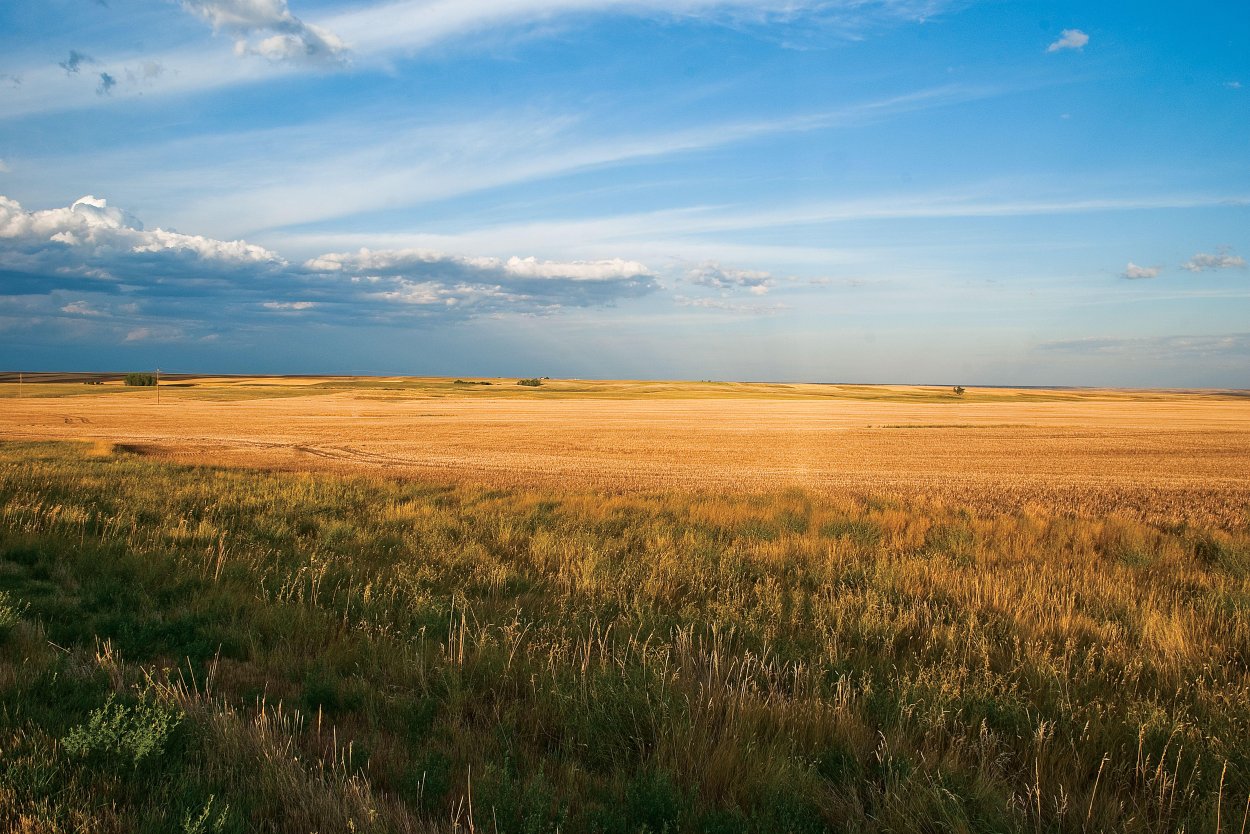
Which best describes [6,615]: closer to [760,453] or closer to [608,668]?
[608,668]

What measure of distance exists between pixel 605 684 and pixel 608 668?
0.94ft

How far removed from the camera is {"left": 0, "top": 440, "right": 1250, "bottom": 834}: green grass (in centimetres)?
387

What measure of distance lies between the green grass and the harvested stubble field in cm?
3

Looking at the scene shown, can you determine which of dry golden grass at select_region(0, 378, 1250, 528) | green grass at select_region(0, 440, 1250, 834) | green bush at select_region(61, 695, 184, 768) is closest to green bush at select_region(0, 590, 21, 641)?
green grass at select_region(0, 440, 1250, 834)

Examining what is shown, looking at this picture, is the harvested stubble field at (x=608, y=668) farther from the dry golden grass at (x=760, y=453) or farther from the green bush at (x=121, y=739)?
the dry golden grass at (x=760, y=453)

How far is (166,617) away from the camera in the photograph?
6.84 metres

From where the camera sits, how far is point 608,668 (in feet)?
18.4

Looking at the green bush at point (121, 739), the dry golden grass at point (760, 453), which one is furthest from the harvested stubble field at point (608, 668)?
the dry golden grass at point (760, 453)

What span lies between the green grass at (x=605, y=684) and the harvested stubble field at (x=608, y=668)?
0.10 feet

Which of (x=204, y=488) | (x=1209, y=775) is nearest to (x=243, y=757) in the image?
(x=1209, y=775)

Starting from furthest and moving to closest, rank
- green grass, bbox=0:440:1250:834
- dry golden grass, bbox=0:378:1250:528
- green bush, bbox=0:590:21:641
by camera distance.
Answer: dry golden grass, bbox=0:378:1250:528, green bush, bbox=0:590:21:641, green grass, bbox=0:440:1250:834

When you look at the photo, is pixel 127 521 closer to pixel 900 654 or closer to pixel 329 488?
pixel 329 488

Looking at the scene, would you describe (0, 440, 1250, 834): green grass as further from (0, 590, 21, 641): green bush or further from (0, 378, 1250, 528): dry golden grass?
(0, 378, 1250, 528): dry golden grass

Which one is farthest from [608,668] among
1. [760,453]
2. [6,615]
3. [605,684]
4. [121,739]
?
[760,453]
